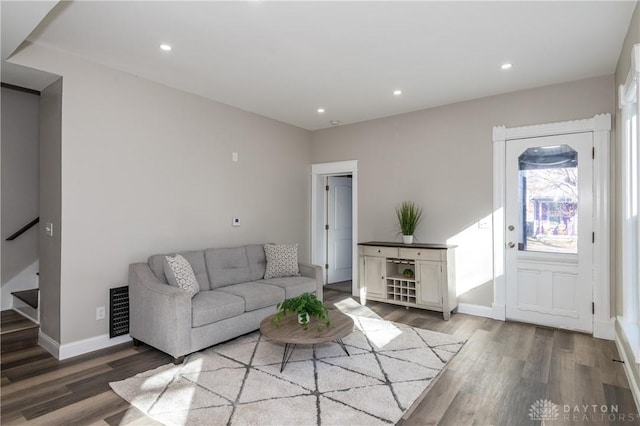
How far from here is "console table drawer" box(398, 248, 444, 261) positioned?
427 cm

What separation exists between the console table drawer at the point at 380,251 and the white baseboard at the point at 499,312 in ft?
4.37

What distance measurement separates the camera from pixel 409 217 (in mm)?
4723

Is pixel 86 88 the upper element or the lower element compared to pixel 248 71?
lower

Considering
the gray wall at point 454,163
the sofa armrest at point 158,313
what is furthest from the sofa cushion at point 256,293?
the gray wall at point 454,163

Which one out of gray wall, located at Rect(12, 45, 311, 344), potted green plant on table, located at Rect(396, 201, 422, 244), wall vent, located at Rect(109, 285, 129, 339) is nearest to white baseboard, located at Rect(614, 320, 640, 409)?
potted green plant on table, located at Rect(396, 201, 422, 244)

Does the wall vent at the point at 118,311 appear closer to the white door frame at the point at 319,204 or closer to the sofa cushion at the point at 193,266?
the sofa cushion at the point at 193,266

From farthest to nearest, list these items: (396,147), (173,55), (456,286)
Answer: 1. (396,147)
2. (456,286)
3. (173,55)

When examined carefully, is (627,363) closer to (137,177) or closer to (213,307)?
(213,307)

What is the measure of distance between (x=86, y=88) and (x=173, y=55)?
2.99 ft

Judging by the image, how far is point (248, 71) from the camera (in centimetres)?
348

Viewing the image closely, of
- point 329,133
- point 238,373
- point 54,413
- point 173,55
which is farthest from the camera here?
point 329,133

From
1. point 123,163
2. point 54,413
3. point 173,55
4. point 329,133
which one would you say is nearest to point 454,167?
point 329,133

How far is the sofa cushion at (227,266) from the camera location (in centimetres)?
389

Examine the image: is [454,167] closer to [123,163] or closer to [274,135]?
[274,135]
